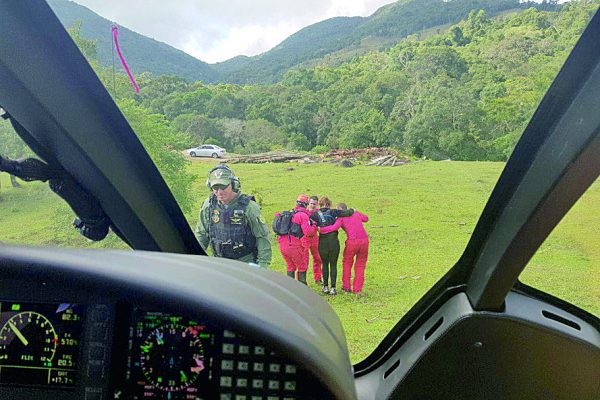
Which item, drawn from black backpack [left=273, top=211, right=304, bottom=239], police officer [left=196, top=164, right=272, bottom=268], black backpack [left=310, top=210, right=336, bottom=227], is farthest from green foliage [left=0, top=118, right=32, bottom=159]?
black backpack [left=310, top=210, right=336, bottom=227]

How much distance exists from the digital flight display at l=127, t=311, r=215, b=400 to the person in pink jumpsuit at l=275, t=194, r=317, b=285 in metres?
0.71

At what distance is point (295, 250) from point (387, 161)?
52 cm

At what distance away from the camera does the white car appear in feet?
6.89

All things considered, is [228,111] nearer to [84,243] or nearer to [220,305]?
[84,243]

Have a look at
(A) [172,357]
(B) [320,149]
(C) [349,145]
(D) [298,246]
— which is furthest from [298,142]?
(A) [172,357]

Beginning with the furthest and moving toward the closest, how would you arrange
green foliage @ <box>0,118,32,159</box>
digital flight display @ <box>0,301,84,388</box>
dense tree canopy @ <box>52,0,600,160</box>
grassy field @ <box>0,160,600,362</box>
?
grassy field @ <box>0,160,600,362</box>
dense tree canopy @ <box>52,0,600,160</box>
green foliage @ <box>0,118,32,159</box>
digital flight display @ <box>0,301,84,388</box>

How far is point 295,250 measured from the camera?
7.36 ft

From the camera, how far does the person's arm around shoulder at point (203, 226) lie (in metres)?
2.20

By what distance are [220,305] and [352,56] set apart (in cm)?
143

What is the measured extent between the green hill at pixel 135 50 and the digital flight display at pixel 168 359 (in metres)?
0.83

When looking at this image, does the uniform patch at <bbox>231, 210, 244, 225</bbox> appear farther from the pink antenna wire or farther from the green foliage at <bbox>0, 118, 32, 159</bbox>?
the green foliage at <bbox>0, 118, 32, 159</bbox>

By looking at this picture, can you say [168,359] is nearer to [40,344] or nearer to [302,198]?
[40,344]

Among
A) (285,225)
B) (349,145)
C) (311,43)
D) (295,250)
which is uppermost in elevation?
(311,43)

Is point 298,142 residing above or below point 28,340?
above
